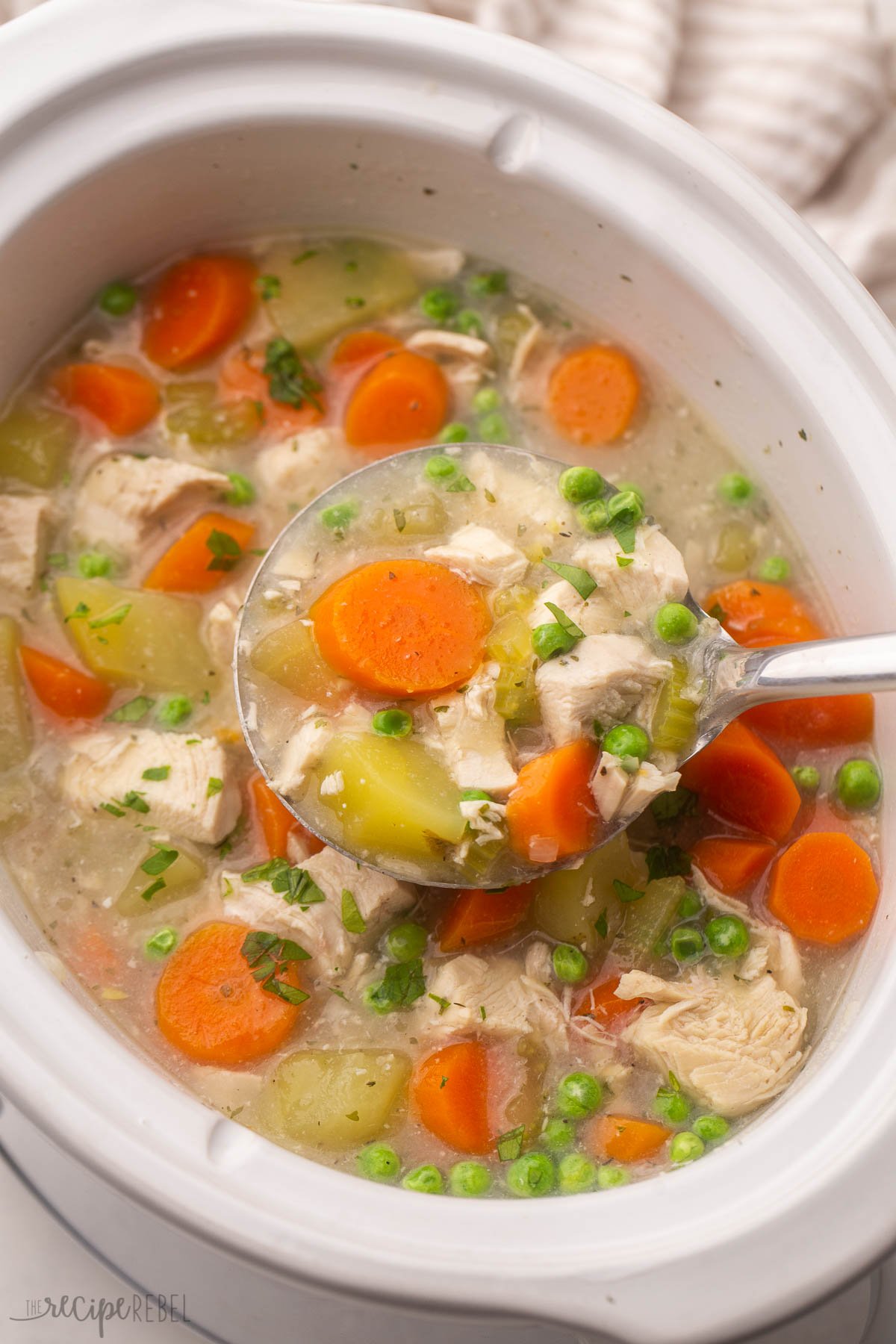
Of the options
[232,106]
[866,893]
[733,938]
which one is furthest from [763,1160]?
[232,106]

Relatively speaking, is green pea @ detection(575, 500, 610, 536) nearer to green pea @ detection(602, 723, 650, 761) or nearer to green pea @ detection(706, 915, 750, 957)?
green pea @ detection(602, 723, 650, 761)

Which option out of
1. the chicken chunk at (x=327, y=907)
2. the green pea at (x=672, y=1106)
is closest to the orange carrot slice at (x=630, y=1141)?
the green pea at (x=672, y=1106)

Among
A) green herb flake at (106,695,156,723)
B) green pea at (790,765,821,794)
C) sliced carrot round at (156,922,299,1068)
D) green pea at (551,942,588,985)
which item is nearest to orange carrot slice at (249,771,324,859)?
sliced carrot round at (156,922,299,1068)

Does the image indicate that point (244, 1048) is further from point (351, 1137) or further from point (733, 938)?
point (733, 938)

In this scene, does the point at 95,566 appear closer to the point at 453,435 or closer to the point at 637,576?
the point at 453,435

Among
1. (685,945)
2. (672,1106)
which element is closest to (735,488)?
(685,945)

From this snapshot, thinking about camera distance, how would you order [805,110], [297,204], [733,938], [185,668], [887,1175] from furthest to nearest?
[805,110]
[297,204]
[185,668]
[733,938]
[887,1175]

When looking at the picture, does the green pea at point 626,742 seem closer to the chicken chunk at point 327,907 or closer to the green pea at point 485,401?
the chicken chunk at point 327,907
